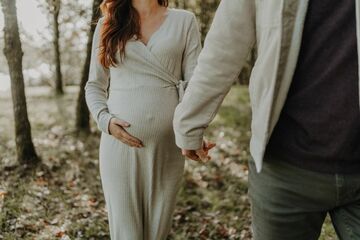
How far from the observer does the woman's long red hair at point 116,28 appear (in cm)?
332

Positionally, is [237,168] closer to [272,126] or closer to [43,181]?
[43,181]

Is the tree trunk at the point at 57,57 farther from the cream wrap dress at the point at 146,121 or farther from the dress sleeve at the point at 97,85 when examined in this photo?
the cream wrap dress at the point at 146,121

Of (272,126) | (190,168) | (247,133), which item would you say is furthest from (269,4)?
(247,133)

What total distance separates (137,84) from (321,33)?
61.4 inches

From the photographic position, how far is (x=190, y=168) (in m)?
7.43

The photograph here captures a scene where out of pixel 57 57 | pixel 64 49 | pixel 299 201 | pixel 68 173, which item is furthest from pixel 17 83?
pixel 64 49

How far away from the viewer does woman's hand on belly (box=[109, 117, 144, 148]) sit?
3.22 meters

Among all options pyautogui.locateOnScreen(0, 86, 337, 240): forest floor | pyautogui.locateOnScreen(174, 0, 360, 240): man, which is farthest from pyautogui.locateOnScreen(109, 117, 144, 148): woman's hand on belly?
pyautogui.locateOnScreen(0, 86, 337, 240): forest floor

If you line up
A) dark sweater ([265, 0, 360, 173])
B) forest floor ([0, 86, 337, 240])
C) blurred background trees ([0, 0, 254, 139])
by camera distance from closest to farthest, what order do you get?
dark sweater ([265, 0, 360, 173]), forest floor ([0, 86, 337, 240]), blurred background trees ([0, 0, 254, 139])

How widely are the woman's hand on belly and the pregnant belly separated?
Result: 1.1 inches

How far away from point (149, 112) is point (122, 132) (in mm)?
207

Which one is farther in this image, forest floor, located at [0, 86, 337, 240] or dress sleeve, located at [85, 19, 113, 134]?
forest floor, located at [0, 86, 337, 240]

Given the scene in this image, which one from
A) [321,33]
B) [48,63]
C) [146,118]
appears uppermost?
[321,33]

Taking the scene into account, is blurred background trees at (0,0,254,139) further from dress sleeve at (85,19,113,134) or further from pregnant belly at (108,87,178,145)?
pregnant belly at (108,87,178,145)
